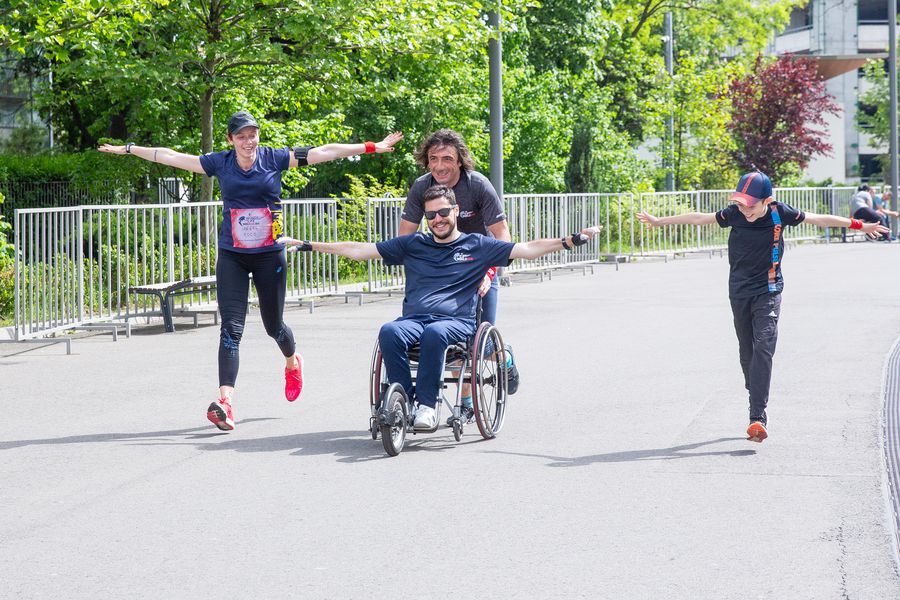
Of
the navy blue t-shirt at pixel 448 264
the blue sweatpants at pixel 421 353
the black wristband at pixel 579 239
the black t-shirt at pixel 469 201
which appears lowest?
the blue sweatpants at pixel 421 353

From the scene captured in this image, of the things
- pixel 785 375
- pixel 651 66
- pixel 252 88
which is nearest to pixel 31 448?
pixel 785 375

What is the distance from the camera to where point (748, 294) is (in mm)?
7941

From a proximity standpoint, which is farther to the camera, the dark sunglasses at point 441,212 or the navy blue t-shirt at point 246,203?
the navy blue t-shirt at point 246,203

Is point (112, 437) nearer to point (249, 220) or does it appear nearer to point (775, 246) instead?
point (249, 220)

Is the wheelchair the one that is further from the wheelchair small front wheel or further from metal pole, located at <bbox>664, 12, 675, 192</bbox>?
metal pole, located at <bbox>664, 12, 675, 192</bbox>

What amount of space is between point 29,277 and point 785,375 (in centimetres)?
712

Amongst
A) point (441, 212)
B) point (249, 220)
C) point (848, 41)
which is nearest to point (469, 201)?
point (441, 212)

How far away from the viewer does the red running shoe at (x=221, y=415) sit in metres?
8.16

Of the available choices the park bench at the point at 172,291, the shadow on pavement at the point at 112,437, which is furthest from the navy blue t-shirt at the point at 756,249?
the park bench at the point at 172,291

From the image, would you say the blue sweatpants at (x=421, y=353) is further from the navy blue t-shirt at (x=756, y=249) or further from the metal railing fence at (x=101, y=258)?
the metal railing fence at (x=101, y=258)

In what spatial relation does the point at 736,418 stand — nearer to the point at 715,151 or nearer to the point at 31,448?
the point at 31,448

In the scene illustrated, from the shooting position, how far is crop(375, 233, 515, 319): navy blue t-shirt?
7809 mm

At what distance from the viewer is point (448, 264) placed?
7.84m

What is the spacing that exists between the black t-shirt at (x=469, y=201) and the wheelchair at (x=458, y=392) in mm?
832
